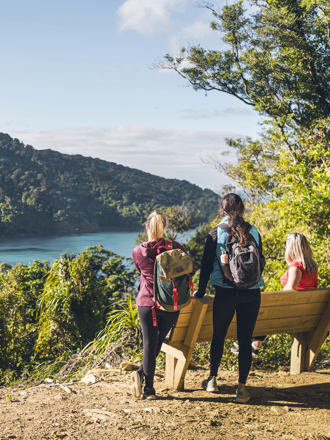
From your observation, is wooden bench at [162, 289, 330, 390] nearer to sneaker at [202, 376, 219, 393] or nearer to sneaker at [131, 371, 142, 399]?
sneaker at [202, 376, 219, 393]

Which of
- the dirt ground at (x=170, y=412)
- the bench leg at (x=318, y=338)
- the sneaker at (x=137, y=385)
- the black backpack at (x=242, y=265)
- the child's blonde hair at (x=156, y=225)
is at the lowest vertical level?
the dirt ground at (x=170, y=412)

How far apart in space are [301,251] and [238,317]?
83 cm

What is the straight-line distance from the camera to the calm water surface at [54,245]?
7569cm

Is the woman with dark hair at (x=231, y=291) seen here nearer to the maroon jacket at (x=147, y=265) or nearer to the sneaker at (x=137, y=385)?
the maroon jacket at (x=147, y=265)

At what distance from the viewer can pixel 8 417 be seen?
263 cm

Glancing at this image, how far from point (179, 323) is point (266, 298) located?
70 cm

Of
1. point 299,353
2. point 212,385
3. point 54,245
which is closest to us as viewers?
point 212,385

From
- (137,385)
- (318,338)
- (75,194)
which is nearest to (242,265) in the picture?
(137,385)

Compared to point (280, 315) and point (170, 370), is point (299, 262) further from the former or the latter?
point (170, 370)

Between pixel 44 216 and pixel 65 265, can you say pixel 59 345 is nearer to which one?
pixel 65 265

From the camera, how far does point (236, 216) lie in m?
2.86

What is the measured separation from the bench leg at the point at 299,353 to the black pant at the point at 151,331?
1.37m

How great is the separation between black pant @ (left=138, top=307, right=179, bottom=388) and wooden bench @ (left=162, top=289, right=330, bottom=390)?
0.11 meters

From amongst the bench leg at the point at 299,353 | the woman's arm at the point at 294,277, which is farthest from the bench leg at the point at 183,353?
the bench leg at the point at 299,353
